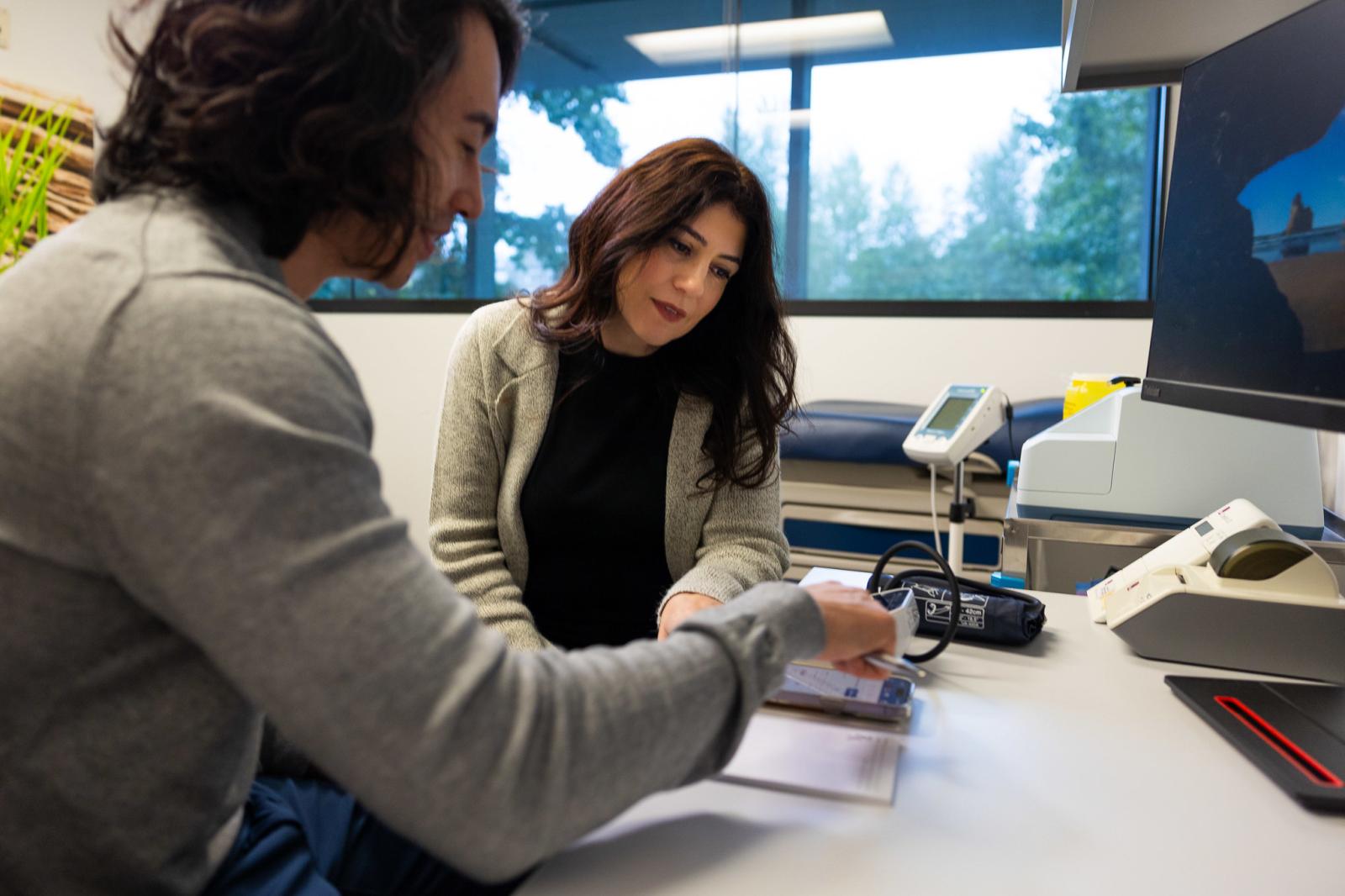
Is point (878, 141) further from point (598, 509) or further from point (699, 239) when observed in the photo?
point (598, 509)

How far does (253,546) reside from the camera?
47 cm

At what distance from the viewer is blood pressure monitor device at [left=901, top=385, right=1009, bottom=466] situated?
1647mm

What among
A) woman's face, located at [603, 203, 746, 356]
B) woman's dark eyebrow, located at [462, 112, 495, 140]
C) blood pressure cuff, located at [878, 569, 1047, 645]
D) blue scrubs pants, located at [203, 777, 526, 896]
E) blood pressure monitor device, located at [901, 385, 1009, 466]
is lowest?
blue scrubs pants, located at [203, 777, 526, 896]

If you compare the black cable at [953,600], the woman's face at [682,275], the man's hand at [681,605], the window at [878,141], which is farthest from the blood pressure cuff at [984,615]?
the window at [878,141]

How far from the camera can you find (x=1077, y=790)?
2.39ft

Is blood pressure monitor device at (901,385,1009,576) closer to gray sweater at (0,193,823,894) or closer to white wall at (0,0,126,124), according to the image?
gray sweater at (0,193,823,894)

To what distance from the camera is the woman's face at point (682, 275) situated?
1383 millimetres

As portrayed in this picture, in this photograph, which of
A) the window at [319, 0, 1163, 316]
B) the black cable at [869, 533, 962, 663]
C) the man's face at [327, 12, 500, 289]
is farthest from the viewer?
the window at [319, 0, 1163, 316]

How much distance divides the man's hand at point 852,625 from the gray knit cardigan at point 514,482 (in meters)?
0.57

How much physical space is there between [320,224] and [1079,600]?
41.8 inches

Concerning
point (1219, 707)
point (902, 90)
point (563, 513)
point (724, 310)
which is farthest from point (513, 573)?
point (902, 90)

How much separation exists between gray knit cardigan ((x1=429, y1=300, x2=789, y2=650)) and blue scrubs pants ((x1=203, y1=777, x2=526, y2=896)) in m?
0.49

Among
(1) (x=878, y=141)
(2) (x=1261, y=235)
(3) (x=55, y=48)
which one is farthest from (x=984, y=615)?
(3) (x=55, y=48)

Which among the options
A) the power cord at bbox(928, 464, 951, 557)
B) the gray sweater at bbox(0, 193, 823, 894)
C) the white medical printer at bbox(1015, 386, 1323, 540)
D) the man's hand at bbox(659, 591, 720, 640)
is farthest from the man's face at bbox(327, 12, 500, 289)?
the white medical printer at bbox(1015, 386, 1323, 540)
